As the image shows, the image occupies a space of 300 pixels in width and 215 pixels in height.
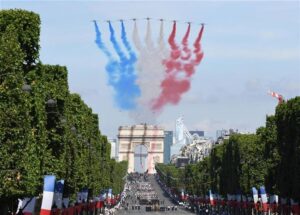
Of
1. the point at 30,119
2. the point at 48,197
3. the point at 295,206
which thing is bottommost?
the point at 48,197

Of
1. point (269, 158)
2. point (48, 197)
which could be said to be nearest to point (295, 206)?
point (269, 158)

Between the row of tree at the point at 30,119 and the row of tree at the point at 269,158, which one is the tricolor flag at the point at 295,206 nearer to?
the row of tree at the point at 269,158

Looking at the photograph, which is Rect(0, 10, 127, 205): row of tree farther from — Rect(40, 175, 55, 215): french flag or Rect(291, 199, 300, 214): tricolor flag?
Rect(291, 199, 300, 214): tricolor flag

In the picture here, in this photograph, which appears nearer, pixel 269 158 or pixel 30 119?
pixel 30 119

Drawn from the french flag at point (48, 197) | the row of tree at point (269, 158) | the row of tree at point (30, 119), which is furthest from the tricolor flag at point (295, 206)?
the french flag at point (48, 197)

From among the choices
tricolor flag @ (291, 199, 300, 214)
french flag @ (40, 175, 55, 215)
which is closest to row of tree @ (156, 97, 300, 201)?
tricolor flag @ (291, 199, 300, 214)

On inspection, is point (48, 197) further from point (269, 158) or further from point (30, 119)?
point (269, 158)

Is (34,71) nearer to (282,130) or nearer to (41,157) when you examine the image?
(41,157)
